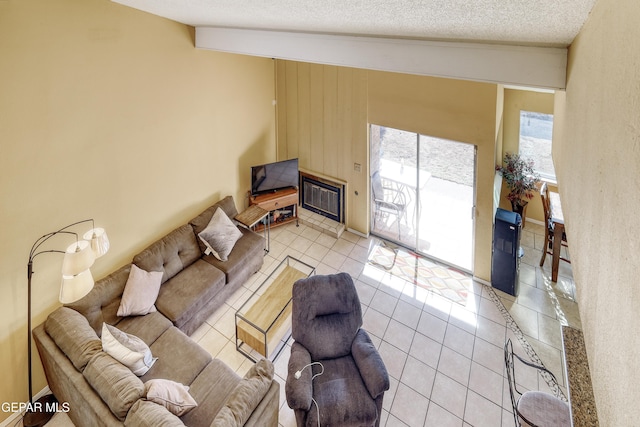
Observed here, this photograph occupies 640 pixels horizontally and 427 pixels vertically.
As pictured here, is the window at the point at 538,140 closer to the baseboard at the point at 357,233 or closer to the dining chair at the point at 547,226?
the dining chair at the point at 547,226

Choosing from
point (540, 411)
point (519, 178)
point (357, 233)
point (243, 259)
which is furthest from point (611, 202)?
point (357, 233)

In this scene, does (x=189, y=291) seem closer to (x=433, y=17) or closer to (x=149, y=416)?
(x=149, y=416)

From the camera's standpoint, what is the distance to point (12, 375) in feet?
11.1

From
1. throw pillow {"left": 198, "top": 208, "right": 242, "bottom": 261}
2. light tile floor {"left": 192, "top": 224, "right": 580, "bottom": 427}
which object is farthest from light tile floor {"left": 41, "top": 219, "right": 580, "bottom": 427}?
throw pillow {"left": 198, "top": 208, "right": 242, "bottom": 261}

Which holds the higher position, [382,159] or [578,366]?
[382,159]

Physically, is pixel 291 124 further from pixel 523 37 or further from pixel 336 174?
pixel 523 37

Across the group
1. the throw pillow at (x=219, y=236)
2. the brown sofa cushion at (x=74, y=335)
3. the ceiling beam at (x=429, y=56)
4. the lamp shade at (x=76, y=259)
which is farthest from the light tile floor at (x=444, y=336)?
the ceiling beam at (x=429, y=56)

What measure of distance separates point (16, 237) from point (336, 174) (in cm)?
422

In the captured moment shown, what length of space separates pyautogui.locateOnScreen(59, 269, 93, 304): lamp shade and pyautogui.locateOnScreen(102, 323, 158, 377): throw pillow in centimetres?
45

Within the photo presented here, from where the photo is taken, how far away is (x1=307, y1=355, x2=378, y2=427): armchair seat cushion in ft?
9.59

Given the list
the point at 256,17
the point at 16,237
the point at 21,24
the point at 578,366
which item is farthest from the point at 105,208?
the point at 578,366

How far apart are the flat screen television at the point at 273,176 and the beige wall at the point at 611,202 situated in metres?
4.55

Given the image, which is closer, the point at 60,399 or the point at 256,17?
the point at 256,17

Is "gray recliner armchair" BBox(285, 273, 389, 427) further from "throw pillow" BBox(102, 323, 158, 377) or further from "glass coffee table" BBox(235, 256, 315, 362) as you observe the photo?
"throw pillow" BBox(102, 323, 158, 377)
